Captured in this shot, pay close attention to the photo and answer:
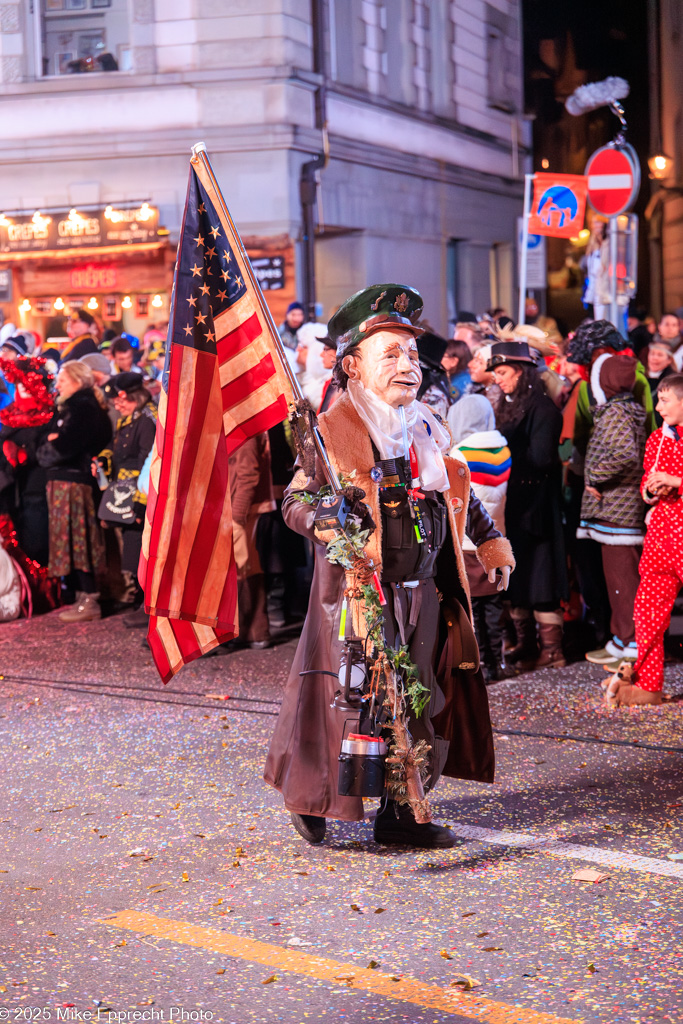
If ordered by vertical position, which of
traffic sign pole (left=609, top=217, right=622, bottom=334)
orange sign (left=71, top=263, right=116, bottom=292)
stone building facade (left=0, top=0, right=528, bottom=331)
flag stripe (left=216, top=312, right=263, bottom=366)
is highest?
stone building facade (left=0, top=0, right=528, bottom=331)

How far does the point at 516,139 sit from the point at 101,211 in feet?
39.0

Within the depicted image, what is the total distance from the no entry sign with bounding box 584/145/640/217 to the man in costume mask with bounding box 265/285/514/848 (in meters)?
7.67

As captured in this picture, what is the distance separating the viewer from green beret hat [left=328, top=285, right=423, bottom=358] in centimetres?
486

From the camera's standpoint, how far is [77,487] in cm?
1029

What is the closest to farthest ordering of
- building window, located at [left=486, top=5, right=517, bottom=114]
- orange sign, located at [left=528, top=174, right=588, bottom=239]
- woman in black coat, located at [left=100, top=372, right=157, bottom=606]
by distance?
woman in black coat, located at [left=100, top=372, right=157, bottom=606], orange sign, located at [left=528, top=174, right=588, bottom=239], building window, located at [left=486, top=5, right=517, bottom=114]

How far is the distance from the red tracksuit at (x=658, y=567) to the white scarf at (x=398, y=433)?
232 centimetres

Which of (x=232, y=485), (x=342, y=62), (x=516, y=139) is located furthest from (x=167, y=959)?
(x=516, y=139)

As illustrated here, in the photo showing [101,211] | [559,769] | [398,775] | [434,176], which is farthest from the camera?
[434,176]

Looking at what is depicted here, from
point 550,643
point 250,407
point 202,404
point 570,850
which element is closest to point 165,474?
point 202,404

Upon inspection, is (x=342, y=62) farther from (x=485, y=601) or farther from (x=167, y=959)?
(x=167, y=959)

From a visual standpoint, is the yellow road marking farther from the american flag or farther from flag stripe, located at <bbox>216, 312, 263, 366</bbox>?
flag stripe, located at <bbox>216, 312, 263, 366</bbox>

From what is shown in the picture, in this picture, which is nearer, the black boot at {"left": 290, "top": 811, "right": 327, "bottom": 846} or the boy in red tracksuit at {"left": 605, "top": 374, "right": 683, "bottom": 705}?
the black boot at {"left": 290, "top": 811, "right": 327, "bottom": 846}

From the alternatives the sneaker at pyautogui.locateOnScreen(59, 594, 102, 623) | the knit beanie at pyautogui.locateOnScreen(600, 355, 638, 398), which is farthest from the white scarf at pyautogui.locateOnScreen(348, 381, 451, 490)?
the sneaker at pyautogui.locateOnScreen(59, 594, 102, 623)

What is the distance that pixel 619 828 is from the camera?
5258 mm
